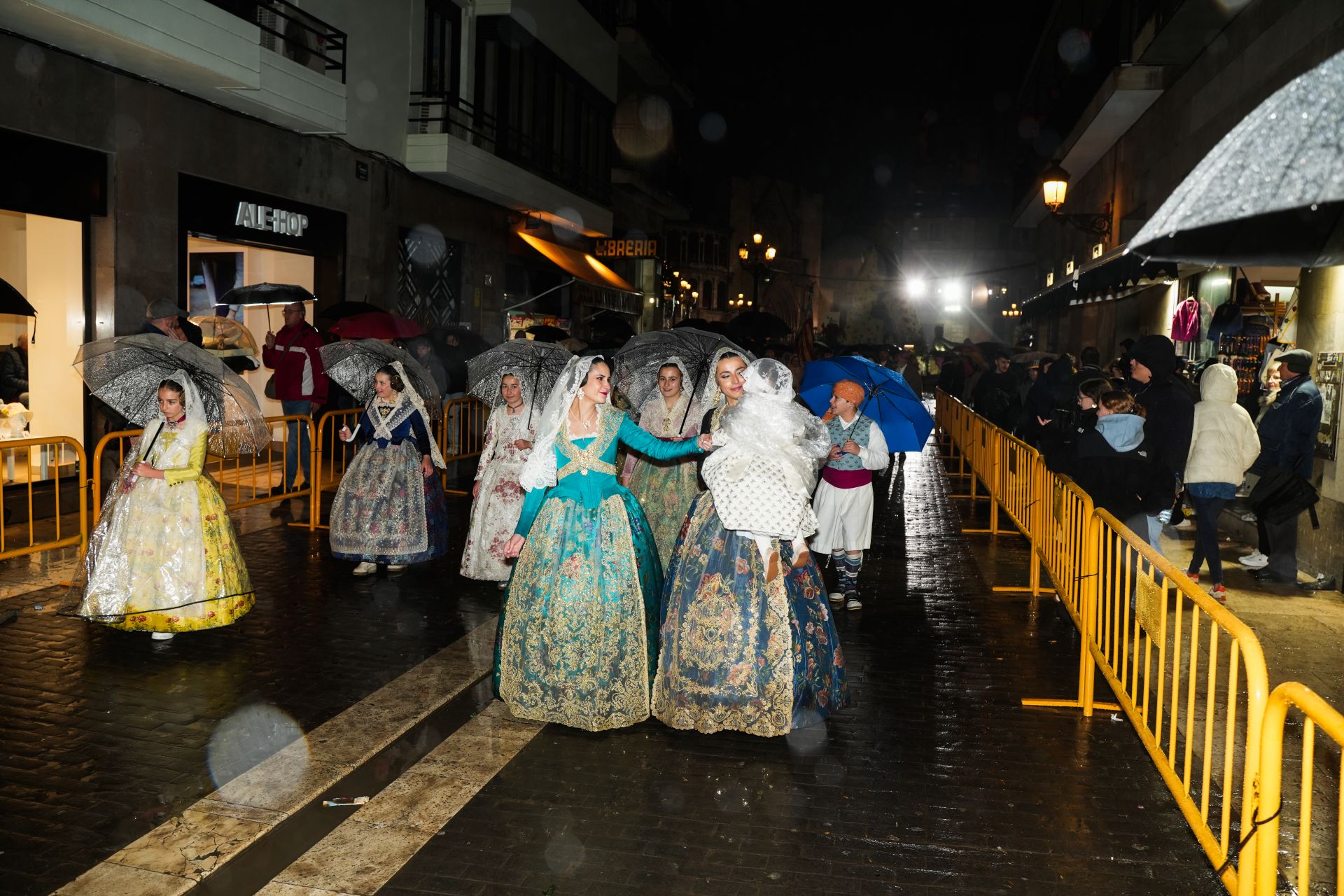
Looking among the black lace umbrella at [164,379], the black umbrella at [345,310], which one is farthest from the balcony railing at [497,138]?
the black lace umbrella at [164,379]

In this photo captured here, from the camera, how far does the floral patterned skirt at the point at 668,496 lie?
8250 mm

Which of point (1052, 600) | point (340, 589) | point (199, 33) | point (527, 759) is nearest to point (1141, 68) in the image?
point (1052, 600)

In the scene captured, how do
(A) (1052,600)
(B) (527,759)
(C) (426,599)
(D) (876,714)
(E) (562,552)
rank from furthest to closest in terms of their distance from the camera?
(A) (1052,600)
(C) (426,599)
(D) (876,714)
(E) (562,552)
(B) (527,759)

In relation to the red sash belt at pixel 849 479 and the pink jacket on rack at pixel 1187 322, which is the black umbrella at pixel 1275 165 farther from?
the pink jacket on rack at pixel 1187 322

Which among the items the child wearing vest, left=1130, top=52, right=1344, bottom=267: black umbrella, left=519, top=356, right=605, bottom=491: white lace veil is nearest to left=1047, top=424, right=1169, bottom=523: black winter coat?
the child wearing vest

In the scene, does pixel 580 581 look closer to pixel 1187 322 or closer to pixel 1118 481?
pixel 1118 481

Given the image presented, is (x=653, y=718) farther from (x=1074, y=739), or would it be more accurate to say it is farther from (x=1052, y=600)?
(x=1052, y=600)

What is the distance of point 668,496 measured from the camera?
8.31m

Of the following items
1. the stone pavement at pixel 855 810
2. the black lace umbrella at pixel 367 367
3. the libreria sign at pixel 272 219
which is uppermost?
the libreria sign at pixel 272 219

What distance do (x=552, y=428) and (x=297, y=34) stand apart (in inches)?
457

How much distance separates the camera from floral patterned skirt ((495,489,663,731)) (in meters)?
5.41

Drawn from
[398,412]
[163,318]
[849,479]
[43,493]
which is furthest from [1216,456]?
[43,493]

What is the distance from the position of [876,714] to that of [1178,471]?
4591 millimetres

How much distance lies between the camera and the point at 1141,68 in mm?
15695
